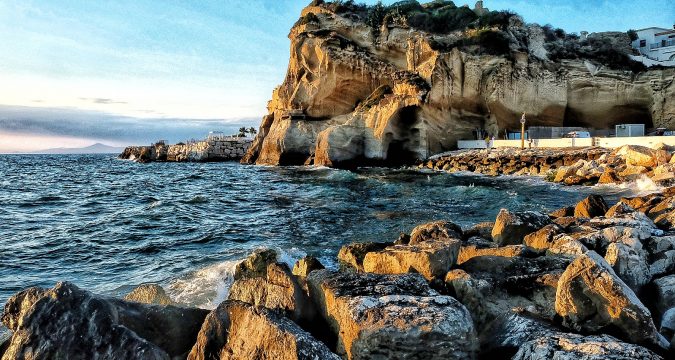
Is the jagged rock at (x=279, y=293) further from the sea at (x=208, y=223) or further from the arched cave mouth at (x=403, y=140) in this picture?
the arched cave mouth at (x=403, y=140)

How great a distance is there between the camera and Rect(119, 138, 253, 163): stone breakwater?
73.6 metres

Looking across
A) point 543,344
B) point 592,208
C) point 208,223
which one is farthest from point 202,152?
point 543,344

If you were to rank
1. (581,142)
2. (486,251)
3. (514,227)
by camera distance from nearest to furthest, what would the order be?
(486,251), (514,227), (581,142)

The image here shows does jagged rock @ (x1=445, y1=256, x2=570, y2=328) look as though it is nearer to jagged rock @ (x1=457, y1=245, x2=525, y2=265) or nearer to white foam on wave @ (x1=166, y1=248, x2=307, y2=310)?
jagged rock @ (x1=457, y1=245, x2=525, y2=265)

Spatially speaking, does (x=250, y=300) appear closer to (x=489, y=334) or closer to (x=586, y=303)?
(x=489, y=334)

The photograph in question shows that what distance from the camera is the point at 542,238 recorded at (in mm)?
7266

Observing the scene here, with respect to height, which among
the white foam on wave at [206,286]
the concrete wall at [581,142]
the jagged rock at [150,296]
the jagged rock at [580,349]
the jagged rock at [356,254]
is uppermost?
the concrete wall at [581,142]

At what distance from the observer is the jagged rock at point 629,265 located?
18.7 ft

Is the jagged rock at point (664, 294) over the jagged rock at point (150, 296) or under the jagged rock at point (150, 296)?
under

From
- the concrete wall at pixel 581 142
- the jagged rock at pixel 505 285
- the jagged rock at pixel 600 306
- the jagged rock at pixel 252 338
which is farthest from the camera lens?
the concrete wall at pixel 581 142

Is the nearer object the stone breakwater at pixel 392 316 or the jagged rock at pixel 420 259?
the stone breakwater at pixel 392 316

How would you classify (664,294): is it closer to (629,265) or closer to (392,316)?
(629,265)

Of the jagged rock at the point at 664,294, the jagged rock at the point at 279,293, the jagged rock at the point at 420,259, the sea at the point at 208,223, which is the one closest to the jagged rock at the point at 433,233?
the jagged rock at the point at 420,259

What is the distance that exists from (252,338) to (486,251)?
4431 millimetres
